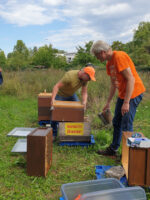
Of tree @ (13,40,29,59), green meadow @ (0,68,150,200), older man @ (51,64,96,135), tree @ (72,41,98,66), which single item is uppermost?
tree @ (13,40,29,59)

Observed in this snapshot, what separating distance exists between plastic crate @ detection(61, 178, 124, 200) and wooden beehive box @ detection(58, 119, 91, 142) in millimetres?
1547

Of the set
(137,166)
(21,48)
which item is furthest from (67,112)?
(21,48)

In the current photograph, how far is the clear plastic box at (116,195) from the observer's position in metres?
1.44

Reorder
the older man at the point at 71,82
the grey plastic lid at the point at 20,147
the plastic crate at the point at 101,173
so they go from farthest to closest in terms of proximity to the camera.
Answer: the older man at the point at 71,82 → the grey plastic lid at the point at 20,147 → the plastic crate at the point at 101,173

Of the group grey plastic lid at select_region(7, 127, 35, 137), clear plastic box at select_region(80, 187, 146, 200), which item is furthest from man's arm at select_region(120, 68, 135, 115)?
grey plastic lid at select_region(7, 127, 35, 137)

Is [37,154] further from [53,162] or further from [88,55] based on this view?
[88,55]

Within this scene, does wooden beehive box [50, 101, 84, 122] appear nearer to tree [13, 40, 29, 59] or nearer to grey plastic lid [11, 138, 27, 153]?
grey plastic lid [11, 138, 27, 153]

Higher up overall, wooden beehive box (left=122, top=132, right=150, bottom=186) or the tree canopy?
the tree canopy

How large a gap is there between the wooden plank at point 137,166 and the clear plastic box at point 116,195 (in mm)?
613

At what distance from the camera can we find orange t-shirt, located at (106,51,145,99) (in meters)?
2.51

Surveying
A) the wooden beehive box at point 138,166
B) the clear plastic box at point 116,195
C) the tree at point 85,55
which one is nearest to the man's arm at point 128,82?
the wooden beehive box at point 138,166

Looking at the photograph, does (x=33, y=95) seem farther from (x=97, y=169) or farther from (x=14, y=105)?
(x=97, y=169)

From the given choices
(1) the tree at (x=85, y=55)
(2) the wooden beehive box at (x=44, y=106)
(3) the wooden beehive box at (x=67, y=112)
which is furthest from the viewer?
(1) the tree at (x=85, y=55)

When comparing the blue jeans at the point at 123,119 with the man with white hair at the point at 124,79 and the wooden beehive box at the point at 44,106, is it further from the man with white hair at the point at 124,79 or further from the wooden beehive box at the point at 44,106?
the wooden beehive box at the point at 44,106
